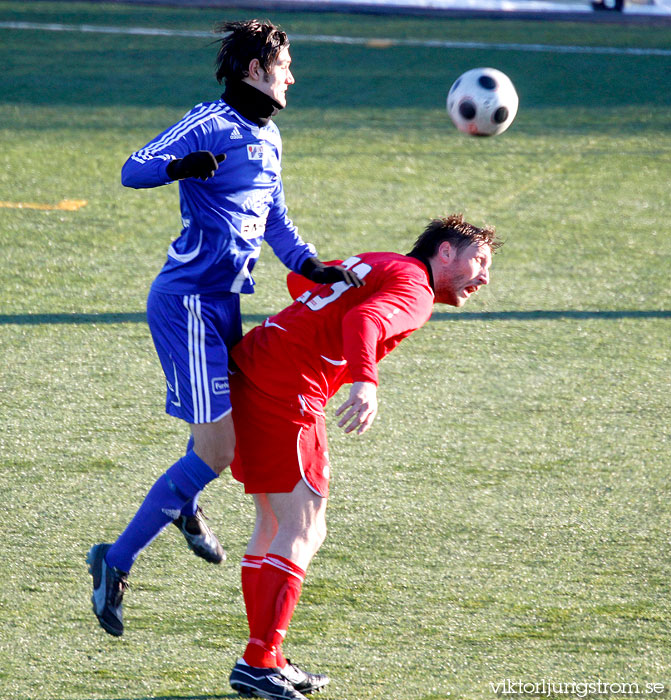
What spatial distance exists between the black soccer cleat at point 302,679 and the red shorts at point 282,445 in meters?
0.49

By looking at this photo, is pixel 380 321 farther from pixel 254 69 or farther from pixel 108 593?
pixel 108 593

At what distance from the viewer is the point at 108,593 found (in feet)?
9.94

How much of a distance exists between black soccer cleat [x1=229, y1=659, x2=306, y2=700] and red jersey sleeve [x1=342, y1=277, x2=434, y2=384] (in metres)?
0.85

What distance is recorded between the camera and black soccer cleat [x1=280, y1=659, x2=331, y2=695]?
2914 millimetres

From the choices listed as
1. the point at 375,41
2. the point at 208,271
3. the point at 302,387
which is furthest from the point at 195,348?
the point at 375,41

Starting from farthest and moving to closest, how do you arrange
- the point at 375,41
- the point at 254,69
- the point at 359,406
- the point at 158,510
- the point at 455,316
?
the point at 375,41 < the point at 455,316 < the point at 254,69 < the point at 158,510 < the point at 359,406

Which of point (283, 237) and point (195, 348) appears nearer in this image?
point (195, 348)

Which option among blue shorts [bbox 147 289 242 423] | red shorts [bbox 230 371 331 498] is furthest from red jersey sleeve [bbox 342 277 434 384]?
blue shorts [bbox 147 289 242 423]

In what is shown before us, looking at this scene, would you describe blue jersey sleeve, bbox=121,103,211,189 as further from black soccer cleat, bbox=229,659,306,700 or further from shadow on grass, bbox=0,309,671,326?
shadow on grass, bbox=0,309,671,326

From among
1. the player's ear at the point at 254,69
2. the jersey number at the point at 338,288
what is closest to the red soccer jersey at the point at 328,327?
the jersey number at the point at 338,288

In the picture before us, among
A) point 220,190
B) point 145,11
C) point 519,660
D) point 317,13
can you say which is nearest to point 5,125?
point 145,11

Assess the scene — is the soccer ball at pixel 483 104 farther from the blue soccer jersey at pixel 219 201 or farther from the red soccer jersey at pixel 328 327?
the red soccer jersey at pixel 328 327

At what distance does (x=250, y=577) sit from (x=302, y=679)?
324mm

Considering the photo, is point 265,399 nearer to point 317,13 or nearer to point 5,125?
point 5,125
